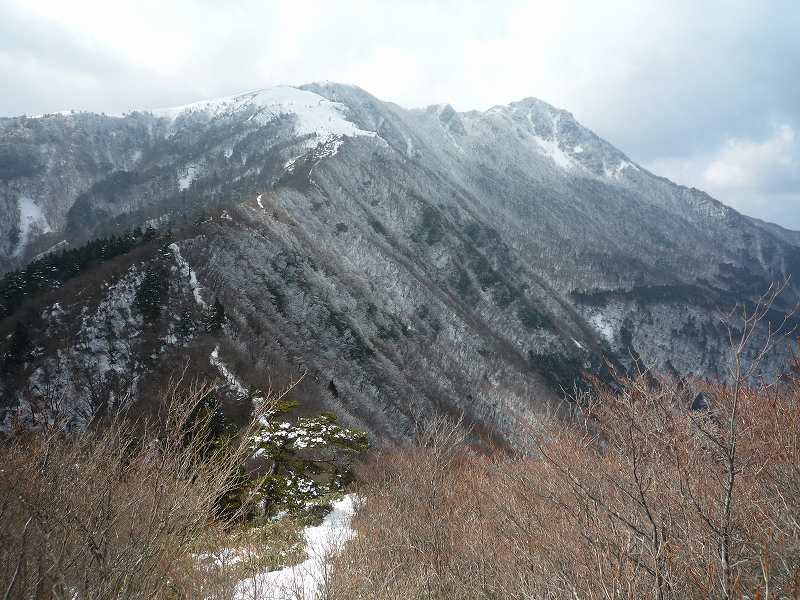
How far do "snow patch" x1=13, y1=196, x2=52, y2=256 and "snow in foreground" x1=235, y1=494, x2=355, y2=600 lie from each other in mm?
216298

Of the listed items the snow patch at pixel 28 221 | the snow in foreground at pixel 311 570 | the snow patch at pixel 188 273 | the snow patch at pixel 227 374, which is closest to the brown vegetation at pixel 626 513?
the snow in foreground at pixel 311 570

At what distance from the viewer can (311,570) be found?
11.1 meters

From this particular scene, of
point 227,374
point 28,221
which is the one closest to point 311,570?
point 227,374

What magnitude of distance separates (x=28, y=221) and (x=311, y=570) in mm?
237783

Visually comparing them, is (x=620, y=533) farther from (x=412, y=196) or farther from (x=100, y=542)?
(x=412, y=196)

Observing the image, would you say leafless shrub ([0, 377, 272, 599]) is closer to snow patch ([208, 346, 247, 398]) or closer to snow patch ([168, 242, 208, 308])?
snow patch ([208, 346, 247, 398])

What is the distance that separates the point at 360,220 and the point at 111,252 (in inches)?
3278

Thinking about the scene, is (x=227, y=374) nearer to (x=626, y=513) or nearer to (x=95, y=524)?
(x=95, y=524)

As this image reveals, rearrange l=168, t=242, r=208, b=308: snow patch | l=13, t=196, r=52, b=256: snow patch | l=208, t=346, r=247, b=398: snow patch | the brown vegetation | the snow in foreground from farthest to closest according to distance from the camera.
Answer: l=13, t=196, r=52, b=256: snow patch < l=168, t=242, r=208, b=308: snow patch < l=208, t=346, r=247, b=398: snow patch < the snow in foreground < the brown vegetation

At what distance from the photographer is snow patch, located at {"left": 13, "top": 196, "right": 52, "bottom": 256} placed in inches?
7148

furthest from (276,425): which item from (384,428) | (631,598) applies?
(384,428)

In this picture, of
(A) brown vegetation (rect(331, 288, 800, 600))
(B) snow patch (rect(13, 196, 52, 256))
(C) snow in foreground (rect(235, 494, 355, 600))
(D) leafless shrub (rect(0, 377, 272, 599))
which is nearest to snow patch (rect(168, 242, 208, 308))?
(C) snow in foreground (rect(235, 494, 355, 600))

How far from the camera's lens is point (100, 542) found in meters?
5.47

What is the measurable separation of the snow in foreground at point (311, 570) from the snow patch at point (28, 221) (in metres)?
216
